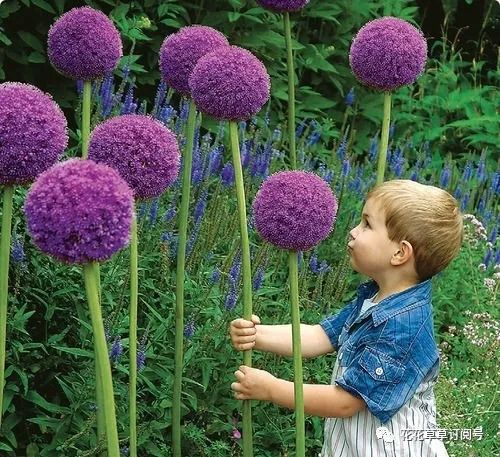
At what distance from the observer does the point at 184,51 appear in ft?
9.79

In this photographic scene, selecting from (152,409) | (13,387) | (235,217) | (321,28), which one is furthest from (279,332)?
(321,28)

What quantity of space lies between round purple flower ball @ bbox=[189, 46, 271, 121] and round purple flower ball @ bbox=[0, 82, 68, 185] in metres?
0.47

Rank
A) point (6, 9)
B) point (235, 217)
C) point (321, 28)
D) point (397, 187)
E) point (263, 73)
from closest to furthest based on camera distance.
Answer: point (263, 73), point (397, 187), point (235, 217), point (6, 9), point (321, 28)

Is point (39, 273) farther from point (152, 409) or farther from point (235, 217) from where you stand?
point (235, 217)

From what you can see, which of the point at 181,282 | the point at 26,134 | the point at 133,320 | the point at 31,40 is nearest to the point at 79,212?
the point at 26,134

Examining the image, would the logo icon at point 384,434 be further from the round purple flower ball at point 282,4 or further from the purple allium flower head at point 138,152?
the round purple flower ball at point 282,4

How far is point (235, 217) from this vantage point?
13.3ft

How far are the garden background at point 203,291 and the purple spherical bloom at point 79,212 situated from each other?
3.51 ft

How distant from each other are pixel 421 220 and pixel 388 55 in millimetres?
537

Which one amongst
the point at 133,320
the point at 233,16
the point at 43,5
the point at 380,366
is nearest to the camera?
the point at 133,320

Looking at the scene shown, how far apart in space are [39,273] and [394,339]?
46.8 inches

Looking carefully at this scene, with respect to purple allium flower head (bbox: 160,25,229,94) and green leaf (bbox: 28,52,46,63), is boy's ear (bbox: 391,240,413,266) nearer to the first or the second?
purple allium flower head (bbox: 160,25,229,94)

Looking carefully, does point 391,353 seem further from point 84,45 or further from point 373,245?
point 84,45

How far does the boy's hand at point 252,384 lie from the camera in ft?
9.25
